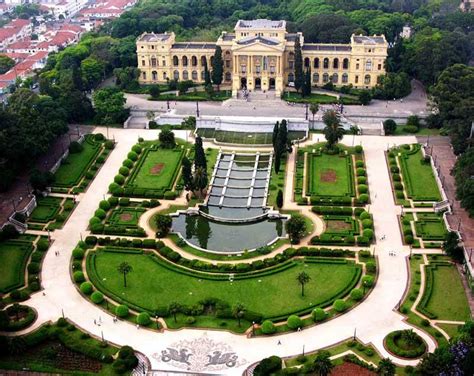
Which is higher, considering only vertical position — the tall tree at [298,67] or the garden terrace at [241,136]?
the tall tree at [298,67]

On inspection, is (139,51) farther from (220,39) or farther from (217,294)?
(217,294)

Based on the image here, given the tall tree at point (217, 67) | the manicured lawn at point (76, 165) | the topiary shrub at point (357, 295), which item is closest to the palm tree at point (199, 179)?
the manicured lawn at point (76, 165)

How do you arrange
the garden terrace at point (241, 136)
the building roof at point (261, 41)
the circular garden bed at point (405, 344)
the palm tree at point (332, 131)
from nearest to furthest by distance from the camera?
the circular garden bed at point (405, 344), the palm tree at point (332, 131), the garden terrace at point (241, 136), the building roof at point (261, 41)

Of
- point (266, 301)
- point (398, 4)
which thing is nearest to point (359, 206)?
point (266, 301)

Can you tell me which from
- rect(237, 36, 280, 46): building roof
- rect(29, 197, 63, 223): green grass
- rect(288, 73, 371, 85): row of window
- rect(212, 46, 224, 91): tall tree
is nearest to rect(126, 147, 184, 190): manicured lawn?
rect(29, 197, 63, 223): green grass

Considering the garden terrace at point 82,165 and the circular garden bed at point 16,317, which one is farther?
the garden terrace at point 82,165

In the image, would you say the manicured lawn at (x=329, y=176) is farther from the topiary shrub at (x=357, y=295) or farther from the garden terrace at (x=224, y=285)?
the topiary shrub at (x=357, y=295)

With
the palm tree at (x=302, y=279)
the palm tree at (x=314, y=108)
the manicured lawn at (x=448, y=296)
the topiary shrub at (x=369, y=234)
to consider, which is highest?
the palm tree at (x=314, y=108)

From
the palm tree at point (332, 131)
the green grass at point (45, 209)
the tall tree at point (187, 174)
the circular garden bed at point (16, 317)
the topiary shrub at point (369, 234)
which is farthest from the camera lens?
the palm tree at point (332, 131)
